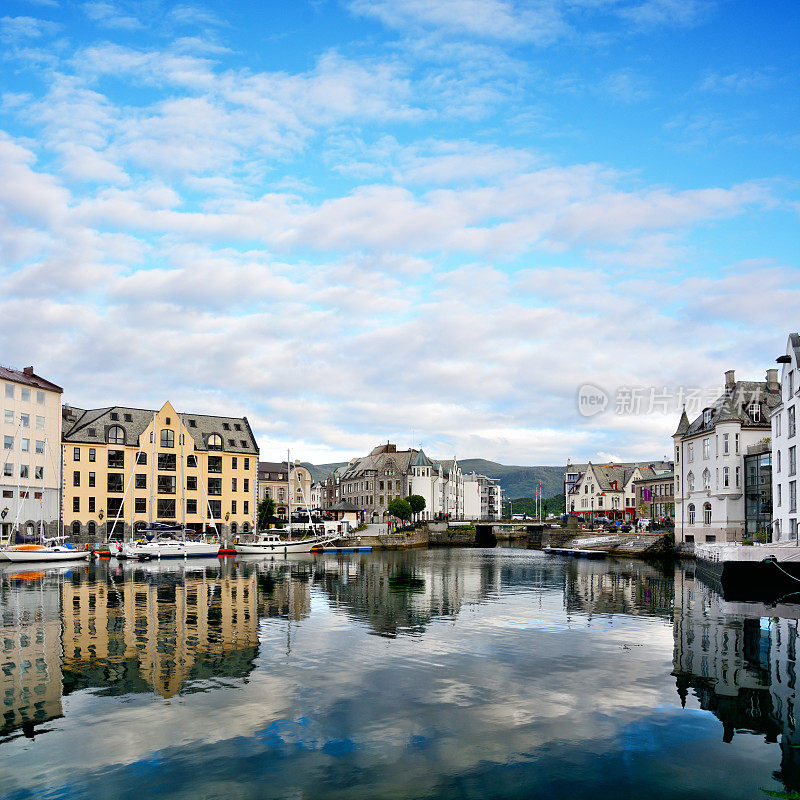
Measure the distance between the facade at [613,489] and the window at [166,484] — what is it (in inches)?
4050

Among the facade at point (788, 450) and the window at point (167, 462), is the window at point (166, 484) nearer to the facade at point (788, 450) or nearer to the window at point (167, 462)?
the window at point (167, 462)

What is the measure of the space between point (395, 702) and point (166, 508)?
104659mm

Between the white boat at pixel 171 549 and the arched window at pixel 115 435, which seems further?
the arched window at pixel 115 435

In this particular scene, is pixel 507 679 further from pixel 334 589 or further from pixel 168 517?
pixel 168 517

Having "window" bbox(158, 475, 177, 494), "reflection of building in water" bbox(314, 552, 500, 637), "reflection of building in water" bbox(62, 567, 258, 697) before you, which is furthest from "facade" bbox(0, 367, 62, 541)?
"reflection of building in water" bbox(62, 567, 258, 697)

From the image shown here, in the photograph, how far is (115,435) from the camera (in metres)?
115

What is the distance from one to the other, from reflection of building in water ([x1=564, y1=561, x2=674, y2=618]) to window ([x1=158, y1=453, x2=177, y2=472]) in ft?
228

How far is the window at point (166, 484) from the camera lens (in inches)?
4596

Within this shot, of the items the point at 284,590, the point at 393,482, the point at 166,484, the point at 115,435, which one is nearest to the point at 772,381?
the point at 284,590

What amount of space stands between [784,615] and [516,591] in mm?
18243

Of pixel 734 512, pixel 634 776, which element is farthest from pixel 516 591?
pixel 734 512

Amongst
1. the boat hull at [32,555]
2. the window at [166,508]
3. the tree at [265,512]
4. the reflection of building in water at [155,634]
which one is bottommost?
the tree at [265,512]

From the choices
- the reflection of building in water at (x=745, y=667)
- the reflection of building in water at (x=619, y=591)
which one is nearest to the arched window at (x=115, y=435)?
the reflection of building in water at (x=619, y=591)

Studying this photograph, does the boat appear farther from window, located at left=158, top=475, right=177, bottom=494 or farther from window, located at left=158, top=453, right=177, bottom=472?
window, located at left=158, top=453, right=177, bottom=472
